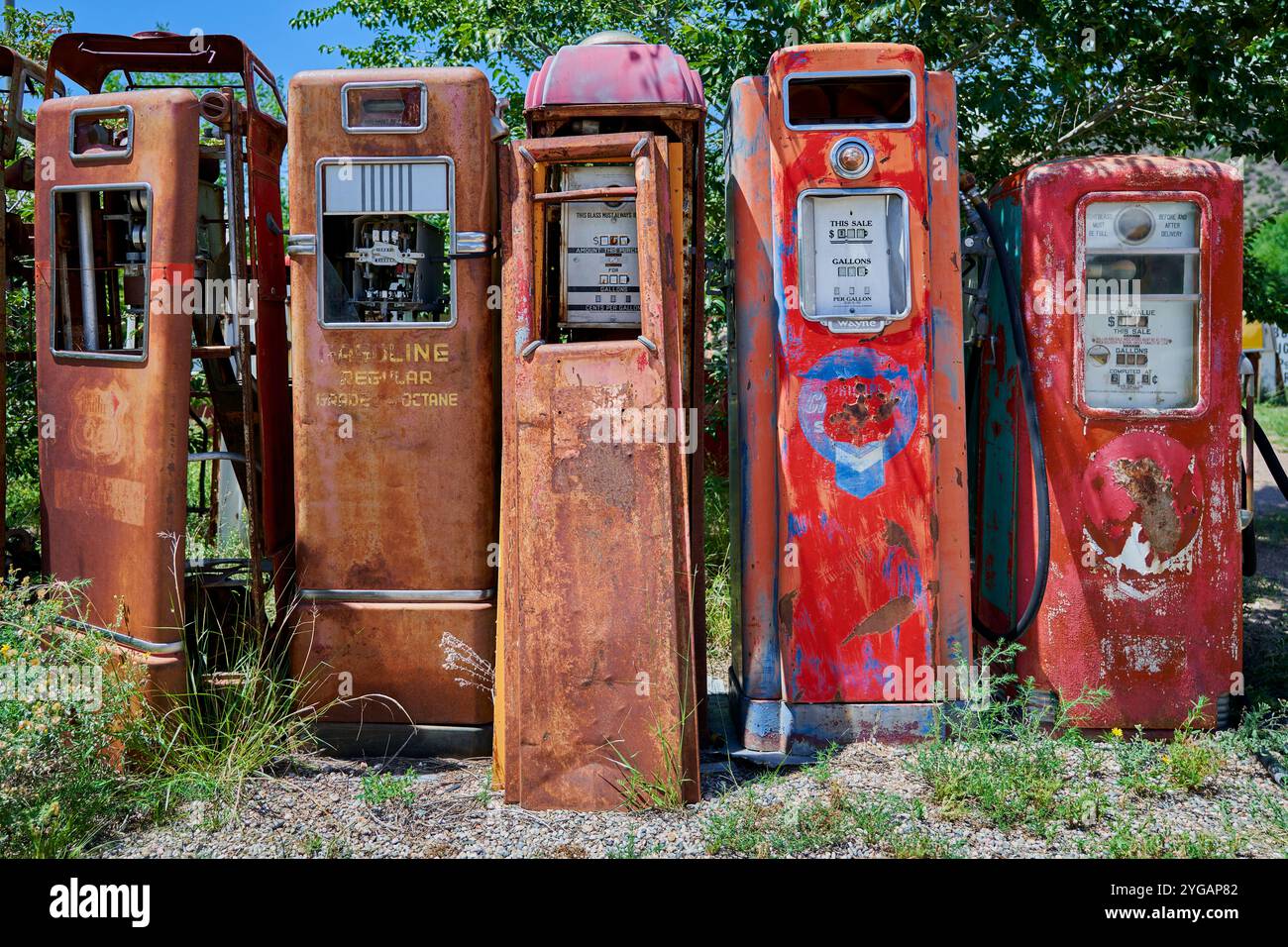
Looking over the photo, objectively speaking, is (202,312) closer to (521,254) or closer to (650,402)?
(521,254)

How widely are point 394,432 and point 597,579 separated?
42.1 inches

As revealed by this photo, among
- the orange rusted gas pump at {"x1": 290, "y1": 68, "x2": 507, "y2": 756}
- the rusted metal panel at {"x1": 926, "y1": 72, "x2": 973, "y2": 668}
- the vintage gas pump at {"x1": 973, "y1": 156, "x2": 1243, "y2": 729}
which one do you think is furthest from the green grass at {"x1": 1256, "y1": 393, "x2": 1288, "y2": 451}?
the orange rusted gas pump at {"x1": 290, "y1": 68, "x2": 507, "y2": 756}

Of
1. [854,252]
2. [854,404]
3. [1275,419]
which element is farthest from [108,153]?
[1275,419]

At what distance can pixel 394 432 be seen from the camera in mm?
3932

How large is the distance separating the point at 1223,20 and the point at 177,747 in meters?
5.78

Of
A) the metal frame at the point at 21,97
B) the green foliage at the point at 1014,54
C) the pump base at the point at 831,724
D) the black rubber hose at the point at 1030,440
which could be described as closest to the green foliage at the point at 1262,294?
the green foliage at the point at 1014,54

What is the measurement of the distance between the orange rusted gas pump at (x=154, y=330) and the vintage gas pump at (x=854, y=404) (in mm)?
1968

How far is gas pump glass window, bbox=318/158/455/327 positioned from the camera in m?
3.88

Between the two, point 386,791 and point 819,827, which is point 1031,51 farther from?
point 386,791

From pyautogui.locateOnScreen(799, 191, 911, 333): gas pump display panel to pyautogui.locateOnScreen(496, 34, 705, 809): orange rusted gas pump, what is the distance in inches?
21.1

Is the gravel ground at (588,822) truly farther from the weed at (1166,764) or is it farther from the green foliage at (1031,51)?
the green foliage at (1031,51)

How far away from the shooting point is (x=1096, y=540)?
3992mm

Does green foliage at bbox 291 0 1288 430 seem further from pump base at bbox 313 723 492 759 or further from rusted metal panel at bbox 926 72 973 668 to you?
pump base at bbox 313 723 492 759

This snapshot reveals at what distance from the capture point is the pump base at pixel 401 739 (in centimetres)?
396
